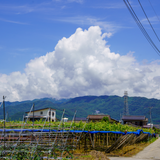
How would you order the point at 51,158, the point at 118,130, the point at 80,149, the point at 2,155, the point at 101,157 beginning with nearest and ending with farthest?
the point at 2,155
the point at 51,158
the point at 101,157
the point at 80,149
the point at 118,130

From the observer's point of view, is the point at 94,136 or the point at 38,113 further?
the point at 38,113

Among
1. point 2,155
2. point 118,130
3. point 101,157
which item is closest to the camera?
point 2,155

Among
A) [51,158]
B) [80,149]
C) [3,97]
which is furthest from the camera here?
[80,149]

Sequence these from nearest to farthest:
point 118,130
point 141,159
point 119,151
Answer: point 141,159 → point 119,151 → point 118,130

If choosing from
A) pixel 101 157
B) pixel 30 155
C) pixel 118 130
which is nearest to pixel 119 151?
pixel 118 130

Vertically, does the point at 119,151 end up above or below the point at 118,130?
below

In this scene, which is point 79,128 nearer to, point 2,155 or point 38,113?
point 2,155

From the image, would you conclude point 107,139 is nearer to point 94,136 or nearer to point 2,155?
point 94,136

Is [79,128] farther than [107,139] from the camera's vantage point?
No

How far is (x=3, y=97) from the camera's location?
37.5ft

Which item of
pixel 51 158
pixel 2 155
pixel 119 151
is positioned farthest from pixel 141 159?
pixel 2 155

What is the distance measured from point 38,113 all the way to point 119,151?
48.6 metres

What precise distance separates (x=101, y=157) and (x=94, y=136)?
17.6ft

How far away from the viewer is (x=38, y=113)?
217 feet
